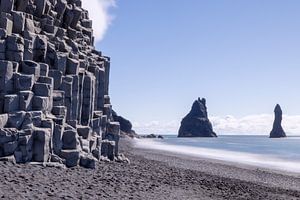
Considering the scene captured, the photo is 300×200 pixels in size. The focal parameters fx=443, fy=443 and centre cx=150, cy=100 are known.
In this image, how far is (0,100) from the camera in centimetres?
2558

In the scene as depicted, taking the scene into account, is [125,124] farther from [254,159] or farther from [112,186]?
[112,186]

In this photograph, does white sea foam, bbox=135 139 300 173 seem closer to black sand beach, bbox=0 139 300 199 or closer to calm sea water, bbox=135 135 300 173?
calm sea water, bbox=135 135 300 173

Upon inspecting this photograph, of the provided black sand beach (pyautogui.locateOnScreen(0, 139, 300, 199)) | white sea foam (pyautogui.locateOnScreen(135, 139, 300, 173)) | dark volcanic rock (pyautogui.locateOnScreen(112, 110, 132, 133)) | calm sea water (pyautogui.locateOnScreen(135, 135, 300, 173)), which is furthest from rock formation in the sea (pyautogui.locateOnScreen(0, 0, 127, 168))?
dark volcanic rock (pyautogui.locateOnScreen(112, 110, 132, 133))

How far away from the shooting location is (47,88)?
27.8 m

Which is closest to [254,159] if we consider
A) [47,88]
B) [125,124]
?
[47,88]

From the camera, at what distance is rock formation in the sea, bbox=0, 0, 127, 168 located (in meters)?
25.5

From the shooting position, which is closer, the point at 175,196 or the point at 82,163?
the point at 175,196

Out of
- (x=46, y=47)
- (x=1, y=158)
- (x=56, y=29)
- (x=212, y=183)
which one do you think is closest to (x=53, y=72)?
(x=46, y=47)

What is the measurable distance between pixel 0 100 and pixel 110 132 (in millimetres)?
16505

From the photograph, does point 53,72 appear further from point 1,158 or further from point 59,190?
point 59,190

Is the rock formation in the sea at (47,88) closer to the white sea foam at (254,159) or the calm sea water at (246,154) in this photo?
the white sea foam at (254,159)

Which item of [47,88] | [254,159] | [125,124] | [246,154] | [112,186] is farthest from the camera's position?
[125,124]

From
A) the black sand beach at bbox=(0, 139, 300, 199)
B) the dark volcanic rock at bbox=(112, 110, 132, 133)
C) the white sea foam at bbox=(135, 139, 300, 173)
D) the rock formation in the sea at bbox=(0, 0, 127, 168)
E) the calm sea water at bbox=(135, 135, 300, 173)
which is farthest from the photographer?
the dark volcanic rock at bbox=(112, 110, 132, 133)

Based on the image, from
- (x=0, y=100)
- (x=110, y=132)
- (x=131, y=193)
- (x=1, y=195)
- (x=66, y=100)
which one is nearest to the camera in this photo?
(x=1, y=195)
